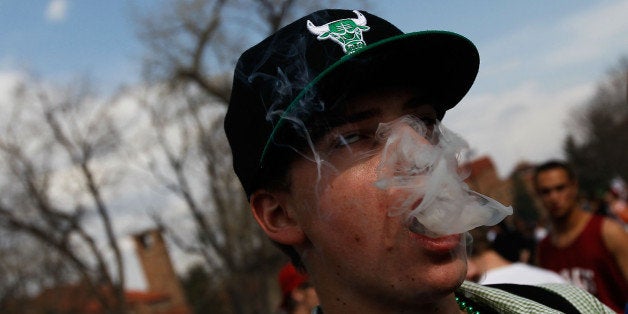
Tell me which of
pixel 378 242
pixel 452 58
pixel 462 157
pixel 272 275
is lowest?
pixel 272 275

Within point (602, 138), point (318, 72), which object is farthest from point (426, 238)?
point (602, 138)

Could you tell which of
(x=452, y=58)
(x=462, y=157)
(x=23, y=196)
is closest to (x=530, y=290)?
(x=462, y=157)

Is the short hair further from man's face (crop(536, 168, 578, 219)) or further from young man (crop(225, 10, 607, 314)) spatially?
young man (crop(225, 10, 607, 314))

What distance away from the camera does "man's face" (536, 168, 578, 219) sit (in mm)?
4672

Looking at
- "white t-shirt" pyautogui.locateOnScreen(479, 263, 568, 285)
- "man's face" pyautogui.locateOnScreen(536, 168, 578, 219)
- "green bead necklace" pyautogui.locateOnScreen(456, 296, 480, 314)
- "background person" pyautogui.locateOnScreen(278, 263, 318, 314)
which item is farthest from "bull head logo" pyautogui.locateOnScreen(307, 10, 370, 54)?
"man's face" pyautogui.locateOnScreen(536, 168, 578, 219)

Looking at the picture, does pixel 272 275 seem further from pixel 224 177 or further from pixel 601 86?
pixel 601 86

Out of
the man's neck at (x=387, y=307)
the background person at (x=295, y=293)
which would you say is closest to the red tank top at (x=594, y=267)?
the background person at (x=295, y=293)

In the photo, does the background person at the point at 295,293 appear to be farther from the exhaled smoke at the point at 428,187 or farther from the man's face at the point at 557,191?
the exhaled smoke at the point at 428,187

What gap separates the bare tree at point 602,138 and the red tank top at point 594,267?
40.1 m

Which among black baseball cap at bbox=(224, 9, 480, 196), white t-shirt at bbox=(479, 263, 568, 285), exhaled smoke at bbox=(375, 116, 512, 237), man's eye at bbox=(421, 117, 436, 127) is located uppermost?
black baseball cap at bbox=(224, 9, 480, 196)

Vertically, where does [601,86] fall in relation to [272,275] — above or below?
below

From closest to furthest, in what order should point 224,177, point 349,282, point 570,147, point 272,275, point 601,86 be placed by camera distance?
point 349,282 → point 224,177 → point 272,275 → point 570,147 → point 601,86

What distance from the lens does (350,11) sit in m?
1.85

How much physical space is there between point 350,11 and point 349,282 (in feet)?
2.43
